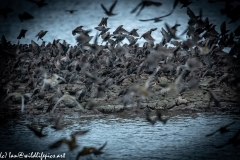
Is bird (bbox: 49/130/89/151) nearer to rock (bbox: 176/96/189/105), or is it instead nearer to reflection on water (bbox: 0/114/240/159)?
reflection on water (bbox: 0/114/240/159)

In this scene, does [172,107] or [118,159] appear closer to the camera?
[118,159]

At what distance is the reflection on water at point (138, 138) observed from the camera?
6.28 metres

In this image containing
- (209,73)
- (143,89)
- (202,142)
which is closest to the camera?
(143,89)

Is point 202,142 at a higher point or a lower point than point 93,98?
lower

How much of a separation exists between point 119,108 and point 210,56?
395 cm

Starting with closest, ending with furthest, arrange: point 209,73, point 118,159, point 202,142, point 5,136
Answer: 1. point 118,159
2. point 202,142
3. point 5,136
4. point 209,73

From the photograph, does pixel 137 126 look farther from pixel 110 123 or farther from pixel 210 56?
pixel 210 56

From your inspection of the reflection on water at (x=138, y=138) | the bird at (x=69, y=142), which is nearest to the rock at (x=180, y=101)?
the reflection on water at (x=138, y=138)

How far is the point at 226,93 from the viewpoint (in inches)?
428

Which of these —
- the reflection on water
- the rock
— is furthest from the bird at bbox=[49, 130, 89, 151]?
the rock

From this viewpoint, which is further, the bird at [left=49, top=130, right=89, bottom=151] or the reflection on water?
the reflection on water

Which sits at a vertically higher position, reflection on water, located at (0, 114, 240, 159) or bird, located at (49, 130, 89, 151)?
bird, located at (49, 130, 89, 151)

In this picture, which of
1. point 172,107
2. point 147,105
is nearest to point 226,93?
point 172,107

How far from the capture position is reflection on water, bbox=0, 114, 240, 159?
6281 mm
